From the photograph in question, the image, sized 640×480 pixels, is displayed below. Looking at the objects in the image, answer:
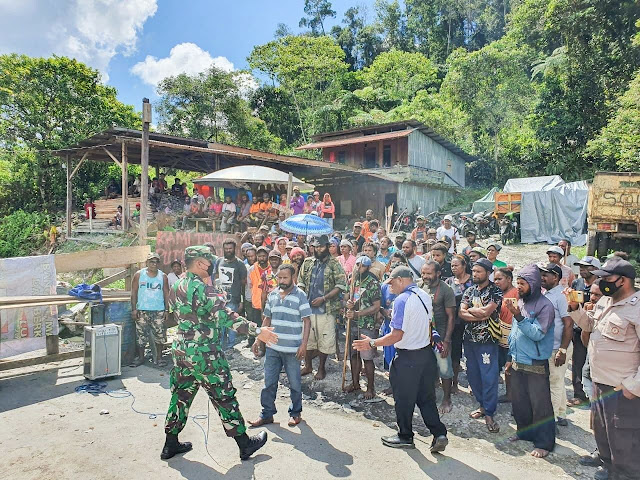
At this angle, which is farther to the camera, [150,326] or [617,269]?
[150,326]

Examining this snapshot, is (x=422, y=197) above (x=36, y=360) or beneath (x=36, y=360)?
above

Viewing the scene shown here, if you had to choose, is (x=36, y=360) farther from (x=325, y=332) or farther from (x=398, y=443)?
(x=398, y=443)

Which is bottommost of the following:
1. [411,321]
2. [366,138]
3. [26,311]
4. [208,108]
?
[26,311]

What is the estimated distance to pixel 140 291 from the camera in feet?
21.7

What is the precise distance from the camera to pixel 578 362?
5.40 m

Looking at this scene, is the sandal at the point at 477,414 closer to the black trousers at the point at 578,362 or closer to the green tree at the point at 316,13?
the black trousers at the point at 578,362

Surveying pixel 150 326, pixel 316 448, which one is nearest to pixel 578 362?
pixel 316 448

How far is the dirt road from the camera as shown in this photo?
373 centimetres

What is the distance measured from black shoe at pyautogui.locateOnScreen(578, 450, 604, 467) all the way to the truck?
8.81 m

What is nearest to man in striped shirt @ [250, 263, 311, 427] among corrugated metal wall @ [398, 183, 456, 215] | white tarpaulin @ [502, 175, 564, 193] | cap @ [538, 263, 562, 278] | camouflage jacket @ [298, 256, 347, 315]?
camouflage jacket @ [298, 256, 347, 315]

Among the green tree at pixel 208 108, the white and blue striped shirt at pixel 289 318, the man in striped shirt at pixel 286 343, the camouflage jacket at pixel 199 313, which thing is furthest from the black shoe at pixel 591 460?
the green tree at pixel 208 108

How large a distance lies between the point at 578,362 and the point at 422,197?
21440mm

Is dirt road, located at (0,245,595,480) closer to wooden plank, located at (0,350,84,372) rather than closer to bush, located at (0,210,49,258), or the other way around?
wooden plank, located at (0,350,84,372)

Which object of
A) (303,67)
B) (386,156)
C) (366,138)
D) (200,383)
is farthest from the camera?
(303,67)
